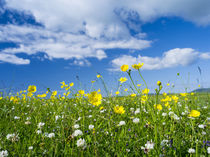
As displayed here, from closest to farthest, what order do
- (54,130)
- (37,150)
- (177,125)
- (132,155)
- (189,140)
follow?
1. (132,155)
2. (37,150)
3. (189,140)
4. (54,130)
5. (177,125)

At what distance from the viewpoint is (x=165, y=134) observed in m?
2.04

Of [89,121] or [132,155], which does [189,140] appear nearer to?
[132,155]

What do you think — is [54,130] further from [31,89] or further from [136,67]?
[136,67]

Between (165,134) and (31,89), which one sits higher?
(31,89)

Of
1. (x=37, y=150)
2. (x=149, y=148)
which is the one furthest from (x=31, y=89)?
(x=149, y=148)

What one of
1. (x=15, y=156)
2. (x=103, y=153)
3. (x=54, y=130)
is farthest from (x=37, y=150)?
(x=103, y=153)

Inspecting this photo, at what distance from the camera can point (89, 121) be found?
278 centimetres

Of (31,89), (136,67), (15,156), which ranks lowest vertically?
(15,156)

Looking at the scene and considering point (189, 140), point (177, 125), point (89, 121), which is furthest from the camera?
point (89, 121)

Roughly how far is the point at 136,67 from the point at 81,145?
92 cm

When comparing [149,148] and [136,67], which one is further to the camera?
[136,67]

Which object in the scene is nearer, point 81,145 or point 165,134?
point 81,145

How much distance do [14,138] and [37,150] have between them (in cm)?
31

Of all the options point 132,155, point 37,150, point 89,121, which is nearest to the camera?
point 132,155
